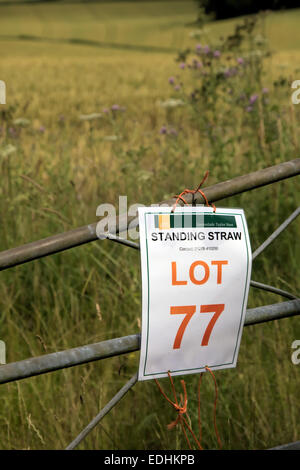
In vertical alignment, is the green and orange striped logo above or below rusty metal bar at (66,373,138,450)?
above

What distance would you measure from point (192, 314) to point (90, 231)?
0.20 metres

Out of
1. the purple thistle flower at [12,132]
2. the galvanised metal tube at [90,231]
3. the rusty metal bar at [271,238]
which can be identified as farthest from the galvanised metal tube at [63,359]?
the purple thistle flower at [12,132]

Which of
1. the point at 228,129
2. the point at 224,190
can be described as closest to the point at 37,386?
the point at 224,190

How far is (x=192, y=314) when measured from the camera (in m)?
0.91

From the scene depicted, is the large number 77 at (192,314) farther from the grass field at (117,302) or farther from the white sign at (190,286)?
the grass field at (117,302)

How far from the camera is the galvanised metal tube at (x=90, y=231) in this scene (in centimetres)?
85

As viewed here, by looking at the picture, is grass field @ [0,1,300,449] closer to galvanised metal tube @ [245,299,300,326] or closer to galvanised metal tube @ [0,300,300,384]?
galvanised metal tube @ [0,300,300,384]

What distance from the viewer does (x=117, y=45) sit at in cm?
2734

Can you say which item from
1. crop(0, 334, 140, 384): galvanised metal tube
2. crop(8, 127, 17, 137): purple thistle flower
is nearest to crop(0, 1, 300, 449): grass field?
crop(8, 127, 17, 137): purple thistle flower

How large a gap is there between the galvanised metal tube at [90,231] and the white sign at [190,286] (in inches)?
1.6

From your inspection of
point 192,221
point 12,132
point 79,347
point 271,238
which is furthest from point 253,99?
point 79,347

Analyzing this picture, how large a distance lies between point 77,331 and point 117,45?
26944 millimetres

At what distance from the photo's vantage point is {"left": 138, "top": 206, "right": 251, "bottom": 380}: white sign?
2.90ft
